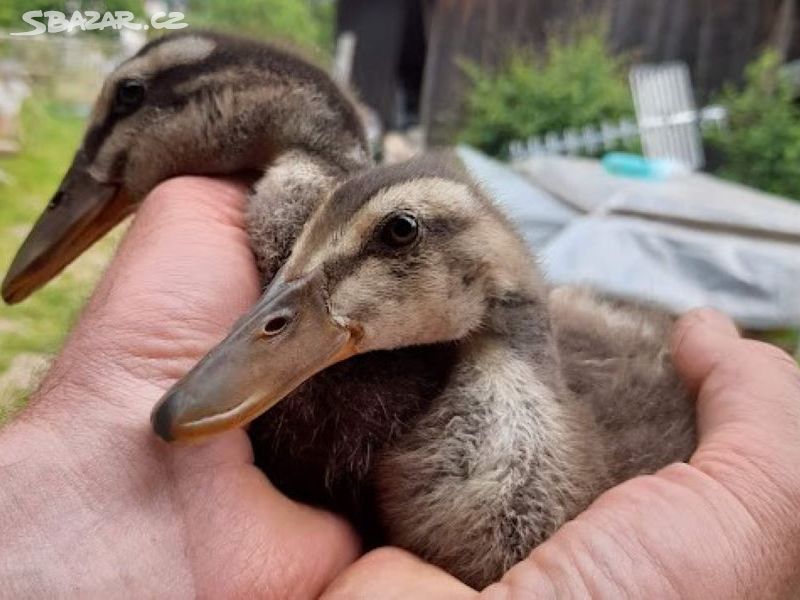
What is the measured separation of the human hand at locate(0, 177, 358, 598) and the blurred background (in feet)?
1.43

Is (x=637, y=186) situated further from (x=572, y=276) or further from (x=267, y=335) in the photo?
(x=267, y=335)

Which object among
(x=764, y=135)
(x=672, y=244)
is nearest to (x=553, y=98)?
(x=764, y=135)

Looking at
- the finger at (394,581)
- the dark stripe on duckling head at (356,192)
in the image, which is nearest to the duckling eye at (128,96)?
the dark stripe on duckling head at (356,192)

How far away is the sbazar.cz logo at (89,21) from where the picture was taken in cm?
178

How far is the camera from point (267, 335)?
108 centimetres

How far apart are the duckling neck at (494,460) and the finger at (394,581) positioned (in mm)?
36

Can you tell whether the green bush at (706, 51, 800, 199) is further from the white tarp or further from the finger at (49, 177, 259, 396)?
the finger at (49, 177, 259, 396)

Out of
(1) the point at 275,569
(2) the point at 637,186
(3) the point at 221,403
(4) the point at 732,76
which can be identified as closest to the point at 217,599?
(1) the point at 275,569

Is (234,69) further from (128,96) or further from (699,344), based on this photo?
(699,344)

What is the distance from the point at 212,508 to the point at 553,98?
683 centimetres

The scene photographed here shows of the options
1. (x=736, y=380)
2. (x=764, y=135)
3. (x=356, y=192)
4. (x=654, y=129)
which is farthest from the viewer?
(x=654, y=129)

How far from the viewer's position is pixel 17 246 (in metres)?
2.21

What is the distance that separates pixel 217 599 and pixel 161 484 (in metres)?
0.14

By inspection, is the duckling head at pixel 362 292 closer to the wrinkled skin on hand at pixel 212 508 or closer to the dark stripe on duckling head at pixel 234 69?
the wrinkled skin on hand at pixel 212 508
